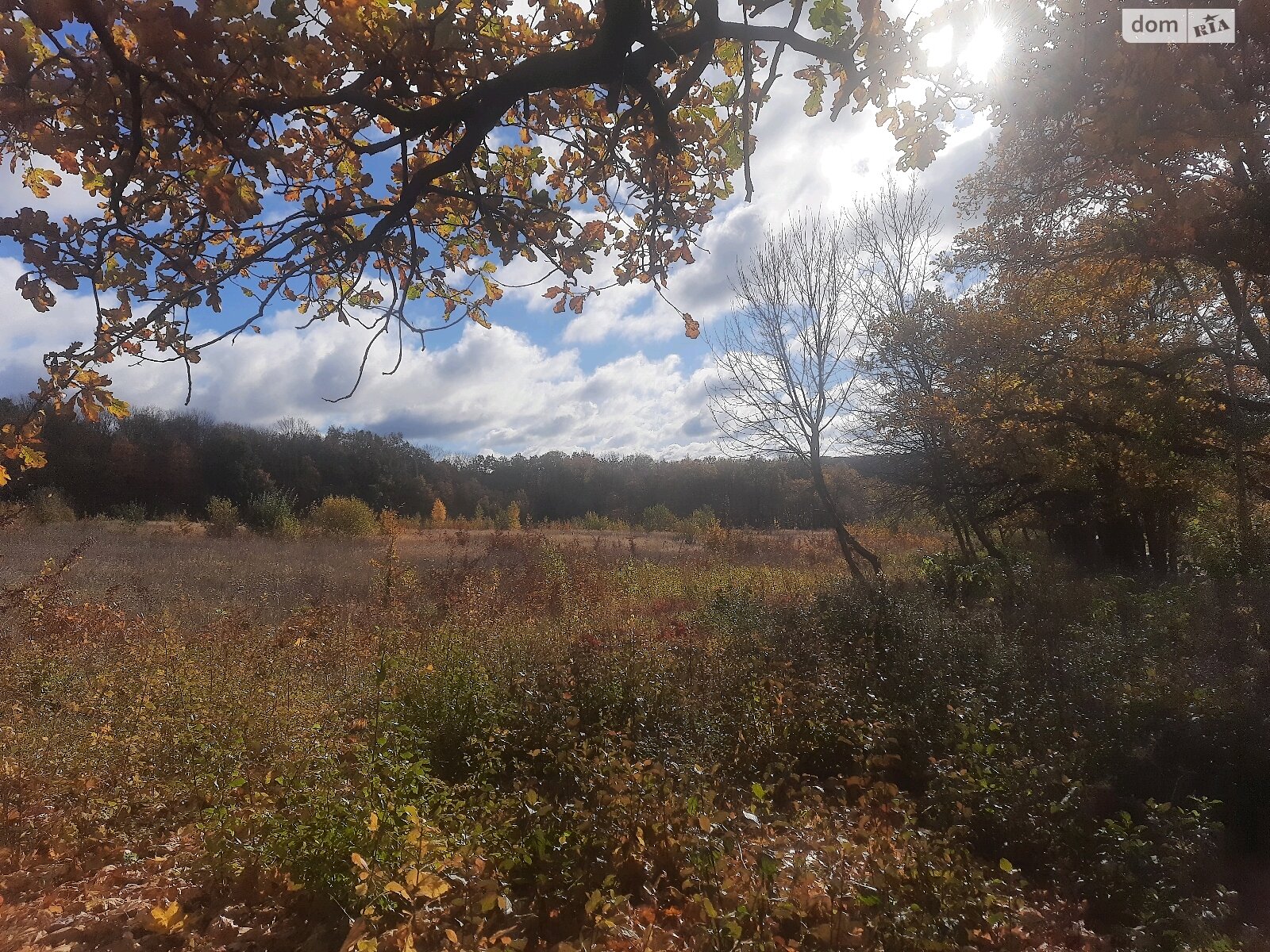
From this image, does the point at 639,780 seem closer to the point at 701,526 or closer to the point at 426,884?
the point at 426,884

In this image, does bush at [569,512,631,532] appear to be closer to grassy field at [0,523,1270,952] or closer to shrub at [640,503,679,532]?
shrub at [640,503,679,532]

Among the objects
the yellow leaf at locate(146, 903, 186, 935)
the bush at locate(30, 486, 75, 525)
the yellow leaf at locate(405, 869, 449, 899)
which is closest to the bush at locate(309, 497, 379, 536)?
the bush at locate(30, 486, 75, 525)

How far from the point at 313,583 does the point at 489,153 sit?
9.44 metres

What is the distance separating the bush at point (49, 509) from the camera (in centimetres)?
2072

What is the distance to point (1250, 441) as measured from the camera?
→ 7906 mm

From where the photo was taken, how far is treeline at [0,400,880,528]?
29.1 metres

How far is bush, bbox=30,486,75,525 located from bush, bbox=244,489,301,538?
5342 mm

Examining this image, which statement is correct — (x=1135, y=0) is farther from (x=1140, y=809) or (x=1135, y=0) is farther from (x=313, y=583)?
(x=313, y=583)

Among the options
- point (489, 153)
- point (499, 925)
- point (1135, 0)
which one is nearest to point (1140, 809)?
point (499, 925)

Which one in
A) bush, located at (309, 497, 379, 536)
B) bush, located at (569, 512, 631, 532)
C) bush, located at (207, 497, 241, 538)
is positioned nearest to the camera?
bush, located at (207, 497, 241, 538)

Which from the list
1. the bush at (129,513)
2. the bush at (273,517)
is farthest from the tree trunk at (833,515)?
the bush at (129,513)

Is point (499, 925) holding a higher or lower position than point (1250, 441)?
lower

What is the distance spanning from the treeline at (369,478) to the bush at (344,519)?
350 centimetres

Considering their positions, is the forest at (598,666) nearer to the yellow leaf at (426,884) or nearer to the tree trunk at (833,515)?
the yellow leaf at (426,884)
